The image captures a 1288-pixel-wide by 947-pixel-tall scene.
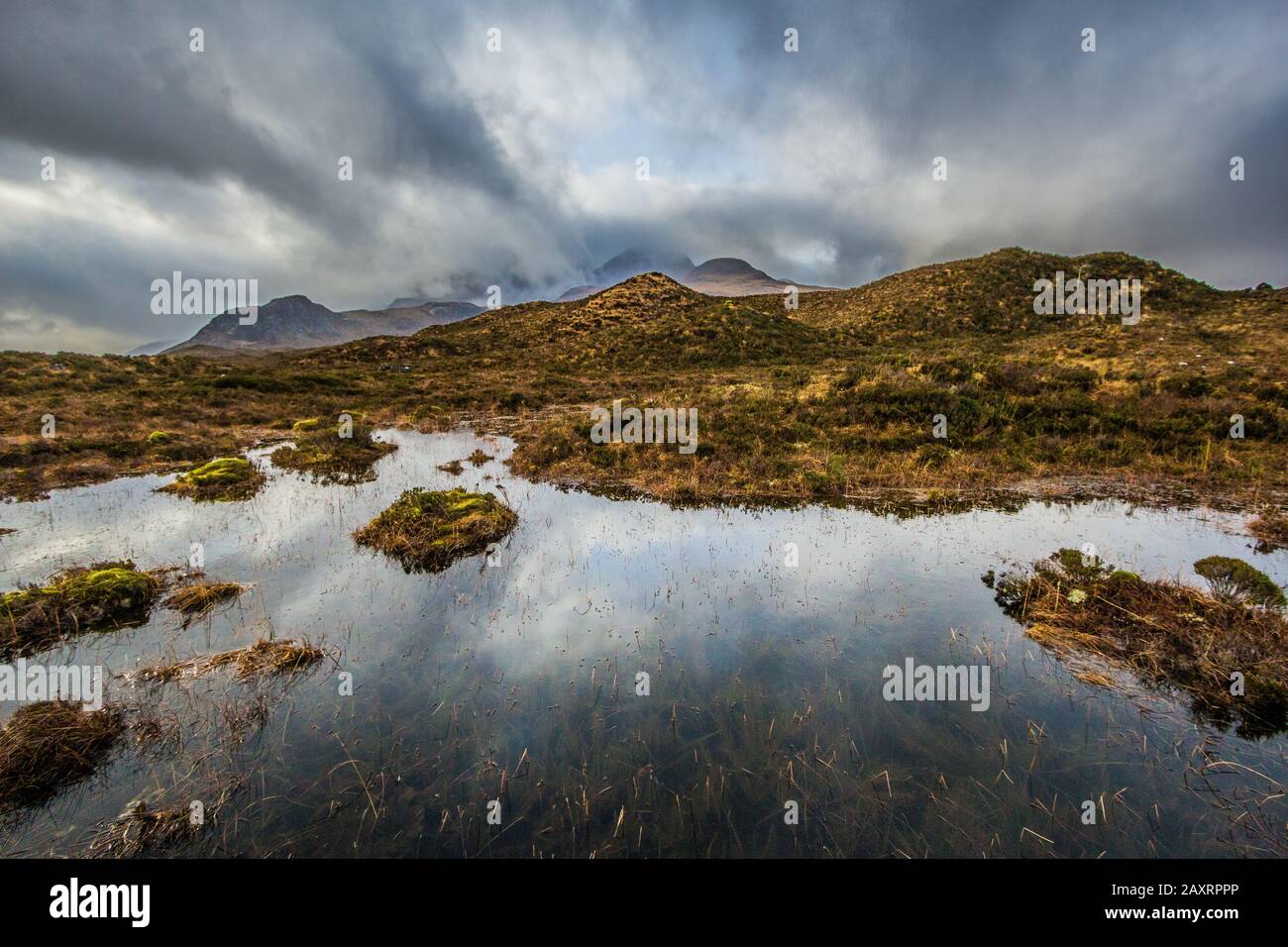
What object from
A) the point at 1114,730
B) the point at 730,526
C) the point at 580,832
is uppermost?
the point at 730,526

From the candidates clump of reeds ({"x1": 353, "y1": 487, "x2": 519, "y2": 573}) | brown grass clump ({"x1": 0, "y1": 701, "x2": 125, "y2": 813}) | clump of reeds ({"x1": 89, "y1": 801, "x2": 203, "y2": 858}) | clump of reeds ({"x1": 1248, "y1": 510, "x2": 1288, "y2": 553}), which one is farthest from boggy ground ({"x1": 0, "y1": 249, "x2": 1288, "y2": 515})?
brown grass clump ({"x1": 0, "y1": 701, "x2": 125, "y2": 813})

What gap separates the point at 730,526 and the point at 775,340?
47.4m

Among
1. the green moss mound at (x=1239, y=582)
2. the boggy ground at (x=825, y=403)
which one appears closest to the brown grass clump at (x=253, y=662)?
the boggy ground at (x=825, y=403)

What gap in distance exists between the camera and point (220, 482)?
51.3 ft

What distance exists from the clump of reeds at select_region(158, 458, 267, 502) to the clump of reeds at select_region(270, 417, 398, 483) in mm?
1608

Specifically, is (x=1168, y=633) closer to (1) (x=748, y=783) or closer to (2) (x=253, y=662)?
(1) (x=748, y=783)

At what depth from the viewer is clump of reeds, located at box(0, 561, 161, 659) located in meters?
6.95

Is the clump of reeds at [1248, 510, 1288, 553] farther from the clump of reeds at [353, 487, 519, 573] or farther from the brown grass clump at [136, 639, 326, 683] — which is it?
the brown grass clump at [136, 639, 326, 683]

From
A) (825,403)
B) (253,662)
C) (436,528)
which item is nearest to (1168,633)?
(253,662)

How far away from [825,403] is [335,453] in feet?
72.4

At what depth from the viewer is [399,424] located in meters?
29.0
